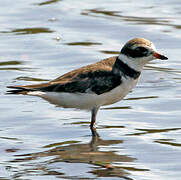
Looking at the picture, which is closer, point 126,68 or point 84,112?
point 126,68

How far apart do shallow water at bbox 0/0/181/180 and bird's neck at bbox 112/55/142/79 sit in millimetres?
752

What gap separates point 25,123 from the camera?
30.3 feet

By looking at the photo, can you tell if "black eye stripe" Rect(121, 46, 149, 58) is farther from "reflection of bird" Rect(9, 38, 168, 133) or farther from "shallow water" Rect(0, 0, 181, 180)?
"shallow water" Rect(0, 0, 181, 180)

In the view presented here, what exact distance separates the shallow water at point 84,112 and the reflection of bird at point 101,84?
468 millimetres

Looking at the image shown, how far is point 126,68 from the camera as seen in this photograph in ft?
29.3

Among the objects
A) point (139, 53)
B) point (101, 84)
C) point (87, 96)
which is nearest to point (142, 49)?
point (139, 53)

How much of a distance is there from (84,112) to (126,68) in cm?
140

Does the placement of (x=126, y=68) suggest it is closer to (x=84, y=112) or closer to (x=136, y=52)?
(x=136, y=52)

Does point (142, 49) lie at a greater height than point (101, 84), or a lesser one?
greater

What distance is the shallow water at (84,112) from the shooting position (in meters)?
7.63

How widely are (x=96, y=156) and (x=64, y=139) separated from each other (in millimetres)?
819

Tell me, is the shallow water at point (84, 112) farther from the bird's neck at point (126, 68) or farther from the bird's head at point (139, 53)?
the bird's head at point (139, 53)

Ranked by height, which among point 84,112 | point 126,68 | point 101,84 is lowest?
point 84,112

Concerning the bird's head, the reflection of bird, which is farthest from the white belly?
the bird's head
